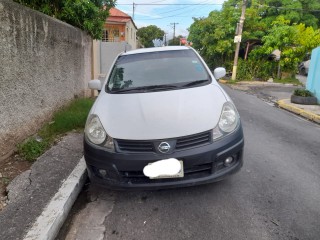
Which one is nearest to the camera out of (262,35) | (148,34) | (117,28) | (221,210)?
(221,210)

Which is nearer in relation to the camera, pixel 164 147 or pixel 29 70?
pixel 164 147

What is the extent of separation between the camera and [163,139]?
2.50 m

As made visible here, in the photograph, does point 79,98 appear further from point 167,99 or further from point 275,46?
point 275,46

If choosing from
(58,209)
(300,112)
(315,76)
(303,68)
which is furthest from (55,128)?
(303,68)

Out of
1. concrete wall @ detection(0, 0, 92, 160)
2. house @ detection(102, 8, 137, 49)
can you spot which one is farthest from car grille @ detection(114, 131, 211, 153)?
house @ detection(102, 8, 137, 49)

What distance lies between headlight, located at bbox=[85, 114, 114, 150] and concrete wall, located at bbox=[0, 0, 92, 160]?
53.3 inches

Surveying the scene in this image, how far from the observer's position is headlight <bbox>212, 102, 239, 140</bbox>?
2.62m

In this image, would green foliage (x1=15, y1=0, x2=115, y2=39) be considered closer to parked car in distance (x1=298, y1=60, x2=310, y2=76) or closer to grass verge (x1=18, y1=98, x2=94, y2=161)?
grass verge (x1=18, y1=98, x2=94, y2=161)

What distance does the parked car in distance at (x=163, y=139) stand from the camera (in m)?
2.50

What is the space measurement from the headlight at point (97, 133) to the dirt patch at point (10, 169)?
1113 millimetres

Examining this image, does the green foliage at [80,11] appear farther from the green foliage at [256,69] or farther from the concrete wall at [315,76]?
the green foliage at [256,69]

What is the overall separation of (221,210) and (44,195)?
6.04 ft

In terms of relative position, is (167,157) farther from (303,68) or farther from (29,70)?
(303,68)

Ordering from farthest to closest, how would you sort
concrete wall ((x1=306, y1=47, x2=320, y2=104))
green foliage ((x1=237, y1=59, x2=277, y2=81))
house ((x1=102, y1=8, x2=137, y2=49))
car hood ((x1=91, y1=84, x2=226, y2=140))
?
house ((x1=102, y1=8, x2=137, y2=49)), green foliage ((x1=237, y1=59, x2=277, y2=81)), concrete wall ((x1=306, y1=47, x2=320, y2=104)), car hood ((x1=91, y1=84, x2=226, y2=140))
